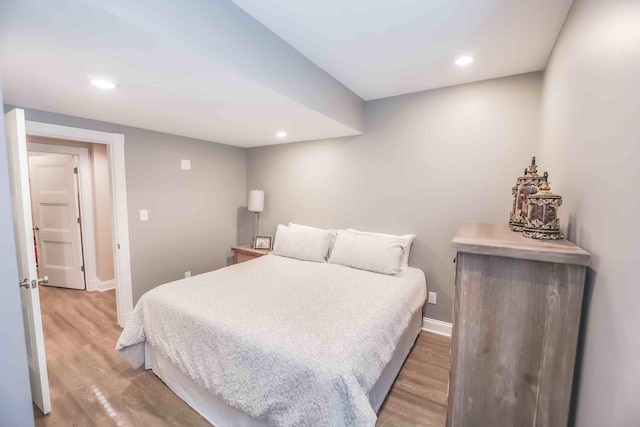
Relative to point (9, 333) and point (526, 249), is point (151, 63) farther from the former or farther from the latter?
point (526, 249)

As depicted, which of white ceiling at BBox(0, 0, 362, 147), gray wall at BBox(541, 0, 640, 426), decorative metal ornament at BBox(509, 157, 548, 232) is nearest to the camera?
gray wall at BBox(541, 0, 640, 426)

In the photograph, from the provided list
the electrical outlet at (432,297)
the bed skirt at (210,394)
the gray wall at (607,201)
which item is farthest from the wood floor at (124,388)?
the gray wall at (607,201)

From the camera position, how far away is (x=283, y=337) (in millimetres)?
1457

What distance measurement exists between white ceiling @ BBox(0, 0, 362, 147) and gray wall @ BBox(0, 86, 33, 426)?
59 centimetres

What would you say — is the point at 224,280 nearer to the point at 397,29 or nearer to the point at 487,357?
the point at 487,357

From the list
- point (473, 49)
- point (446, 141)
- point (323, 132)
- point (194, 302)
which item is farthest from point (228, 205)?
point (473, 49)

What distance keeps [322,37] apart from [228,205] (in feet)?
9.18

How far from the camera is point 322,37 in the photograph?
176cm

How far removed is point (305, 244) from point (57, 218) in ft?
12.1

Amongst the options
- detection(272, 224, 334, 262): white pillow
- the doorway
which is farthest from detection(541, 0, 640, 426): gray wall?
the doorway

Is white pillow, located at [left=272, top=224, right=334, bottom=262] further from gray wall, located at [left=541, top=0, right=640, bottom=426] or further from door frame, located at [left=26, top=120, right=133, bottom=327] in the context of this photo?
gray wall, located at [left=541, top=0, right=640, bottom=426]

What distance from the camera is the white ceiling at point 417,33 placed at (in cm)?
146

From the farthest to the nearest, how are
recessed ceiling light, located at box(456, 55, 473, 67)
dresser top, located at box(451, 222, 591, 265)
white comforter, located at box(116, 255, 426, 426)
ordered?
recessed ceiling light, located at box(456, 55, 473, 67) → white comforter, located at box(116, 255, 426, 426) → dresser top, located at box(451, 222, 591, 265)

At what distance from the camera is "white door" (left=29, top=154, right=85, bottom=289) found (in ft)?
12.4
